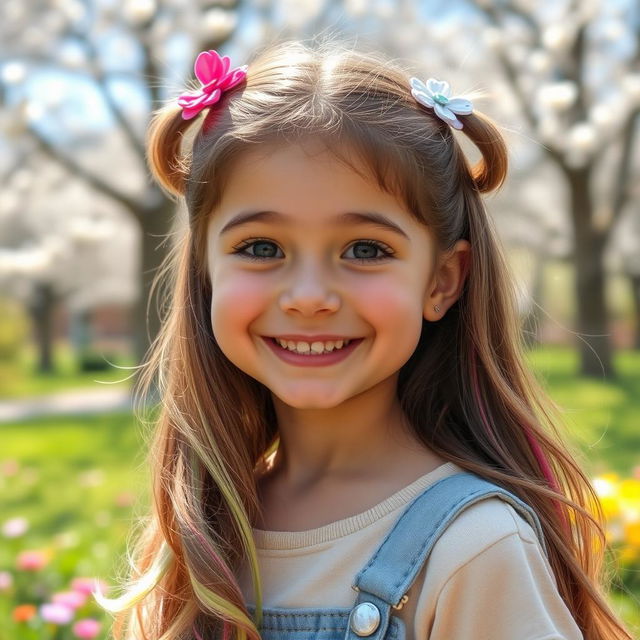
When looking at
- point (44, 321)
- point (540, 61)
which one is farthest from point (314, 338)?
point (44, 321)

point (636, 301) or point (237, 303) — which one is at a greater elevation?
point (237, 303)

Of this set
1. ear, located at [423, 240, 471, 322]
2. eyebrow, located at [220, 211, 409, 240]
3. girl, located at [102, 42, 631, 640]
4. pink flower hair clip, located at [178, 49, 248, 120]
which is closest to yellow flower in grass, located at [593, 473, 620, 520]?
girl, located at [102, 42, 631, 640]

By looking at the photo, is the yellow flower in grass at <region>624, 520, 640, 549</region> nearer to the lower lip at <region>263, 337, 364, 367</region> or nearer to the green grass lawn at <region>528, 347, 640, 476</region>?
the green grass lawn at <region>528, 347, 640, 476</region>

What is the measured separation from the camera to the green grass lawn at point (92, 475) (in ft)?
10.3

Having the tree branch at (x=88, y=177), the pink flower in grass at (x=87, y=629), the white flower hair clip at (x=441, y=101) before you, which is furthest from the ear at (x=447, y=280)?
the tree branch at (x=88, y=177)

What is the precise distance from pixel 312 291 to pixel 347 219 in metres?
0.13

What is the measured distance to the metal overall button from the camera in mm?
1394

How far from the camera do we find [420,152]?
5.36ft

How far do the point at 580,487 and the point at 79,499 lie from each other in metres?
3.78

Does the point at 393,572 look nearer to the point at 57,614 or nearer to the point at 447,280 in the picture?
the point at 447,280

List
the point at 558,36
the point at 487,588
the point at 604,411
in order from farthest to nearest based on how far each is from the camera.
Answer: the point at 558,36, the point at 604,411, the point at 487,588

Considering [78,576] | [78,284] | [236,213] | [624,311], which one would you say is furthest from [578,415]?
[78,284]

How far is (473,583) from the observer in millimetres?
1361

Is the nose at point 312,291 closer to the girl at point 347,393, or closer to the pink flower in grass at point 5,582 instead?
the girl at point 347,393
